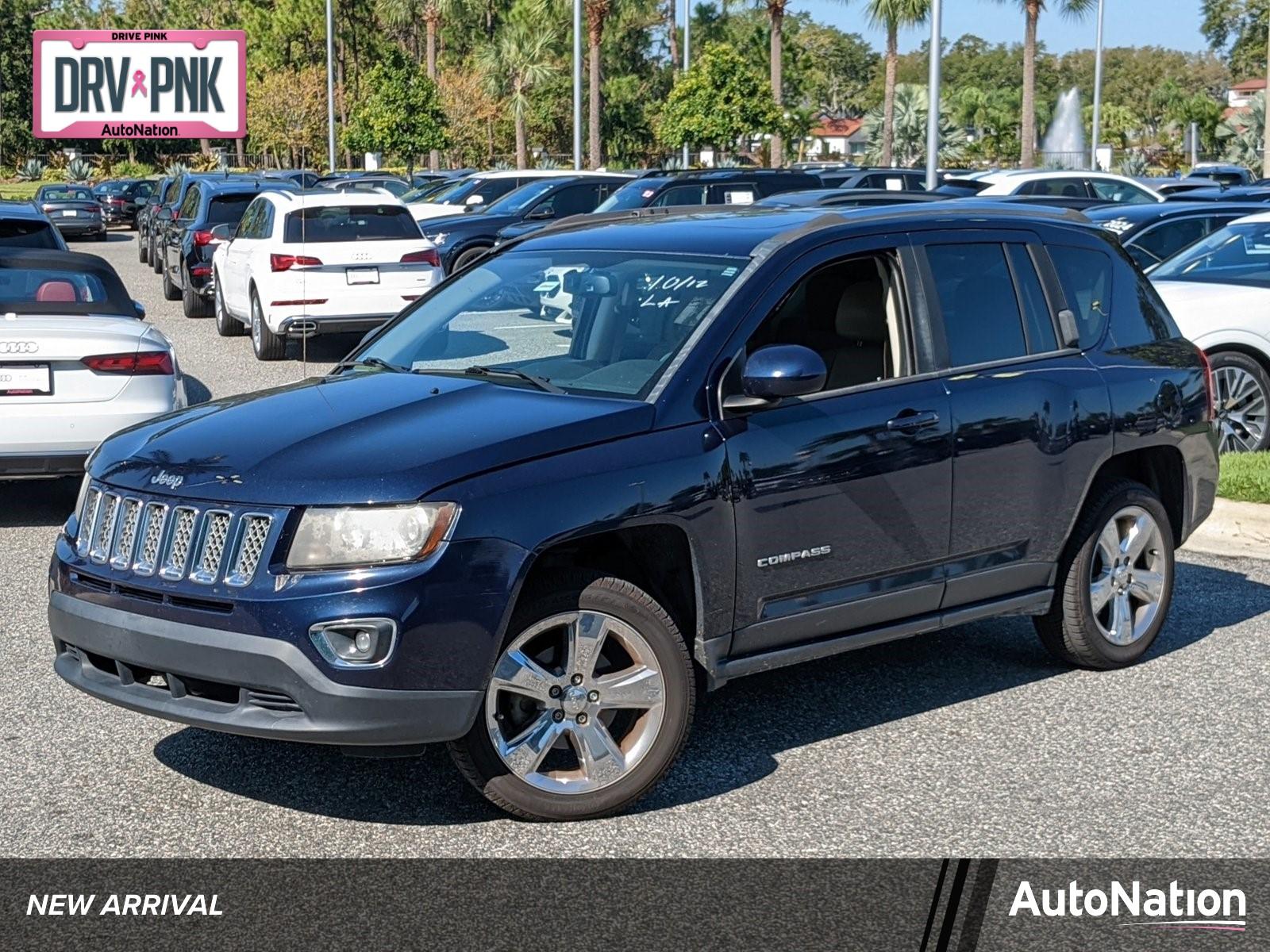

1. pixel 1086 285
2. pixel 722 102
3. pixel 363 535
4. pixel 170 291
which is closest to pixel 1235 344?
pixel 1086 285

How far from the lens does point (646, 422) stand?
17.6ft

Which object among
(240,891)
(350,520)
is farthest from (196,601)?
(240,891)

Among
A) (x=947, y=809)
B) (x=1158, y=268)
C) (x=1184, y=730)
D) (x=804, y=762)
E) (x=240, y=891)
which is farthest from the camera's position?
(x=1158, y=268)

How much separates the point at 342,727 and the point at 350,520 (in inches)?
22.5

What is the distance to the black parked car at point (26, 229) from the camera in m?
13.2

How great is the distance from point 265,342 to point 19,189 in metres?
60.1

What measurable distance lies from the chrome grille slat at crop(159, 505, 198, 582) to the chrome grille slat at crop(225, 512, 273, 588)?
0.19 m

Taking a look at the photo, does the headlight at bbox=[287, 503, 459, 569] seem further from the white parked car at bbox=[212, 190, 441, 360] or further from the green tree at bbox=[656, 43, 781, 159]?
the green tree at bbox=[656, 43, 781, 159]

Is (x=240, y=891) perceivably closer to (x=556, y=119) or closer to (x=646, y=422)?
(x=646, y=422)

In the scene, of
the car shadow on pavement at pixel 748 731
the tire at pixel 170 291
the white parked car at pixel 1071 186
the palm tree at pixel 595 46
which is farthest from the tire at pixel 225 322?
the palm tree at pixel 595 46

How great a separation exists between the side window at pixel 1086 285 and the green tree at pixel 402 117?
4932cm

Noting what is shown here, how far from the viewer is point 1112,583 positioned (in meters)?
6.95

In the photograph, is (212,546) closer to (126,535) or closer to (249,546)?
(249,546)

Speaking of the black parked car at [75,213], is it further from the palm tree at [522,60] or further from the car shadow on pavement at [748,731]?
the car shadow on pavement at [748,731]
